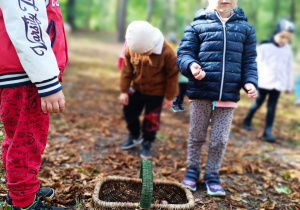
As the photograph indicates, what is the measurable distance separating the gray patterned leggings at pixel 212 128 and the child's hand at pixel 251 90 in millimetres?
283

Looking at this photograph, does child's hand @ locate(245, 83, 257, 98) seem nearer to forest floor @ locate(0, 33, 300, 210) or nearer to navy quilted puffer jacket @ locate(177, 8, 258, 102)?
navy quilted puffer jacket @ locate(177, 8, 258, 102)

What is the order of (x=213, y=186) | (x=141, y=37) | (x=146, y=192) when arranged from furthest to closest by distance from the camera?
(x=213, y=186)
(x=141, y=37)
(x=146, y=192)

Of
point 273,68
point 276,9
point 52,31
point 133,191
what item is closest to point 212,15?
point 52,31

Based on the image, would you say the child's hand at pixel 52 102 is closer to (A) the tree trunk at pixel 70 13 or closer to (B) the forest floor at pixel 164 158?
(B) the forest floor at pixel 164 158

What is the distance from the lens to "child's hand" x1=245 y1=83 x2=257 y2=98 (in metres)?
2.30

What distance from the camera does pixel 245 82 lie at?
7.93 feet

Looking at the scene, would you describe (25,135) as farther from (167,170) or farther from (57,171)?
(167,170)

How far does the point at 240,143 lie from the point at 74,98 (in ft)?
11.7

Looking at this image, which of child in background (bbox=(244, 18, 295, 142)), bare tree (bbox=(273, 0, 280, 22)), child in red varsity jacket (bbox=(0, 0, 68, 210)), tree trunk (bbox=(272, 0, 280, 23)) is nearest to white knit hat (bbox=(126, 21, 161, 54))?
child in red varsity jacket (bbox=(0, 0, 68, 210))

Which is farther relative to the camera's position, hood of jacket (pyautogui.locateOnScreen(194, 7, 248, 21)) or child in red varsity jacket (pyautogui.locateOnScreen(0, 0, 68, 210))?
hood of jacket (pyautogui.locateOnScreen(194, 7, 248, 21))

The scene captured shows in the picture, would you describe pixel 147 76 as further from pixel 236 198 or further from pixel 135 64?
pixel 236 198

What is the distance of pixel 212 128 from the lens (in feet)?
8.55

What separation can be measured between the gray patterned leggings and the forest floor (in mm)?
401

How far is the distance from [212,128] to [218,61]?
0.66 metres
